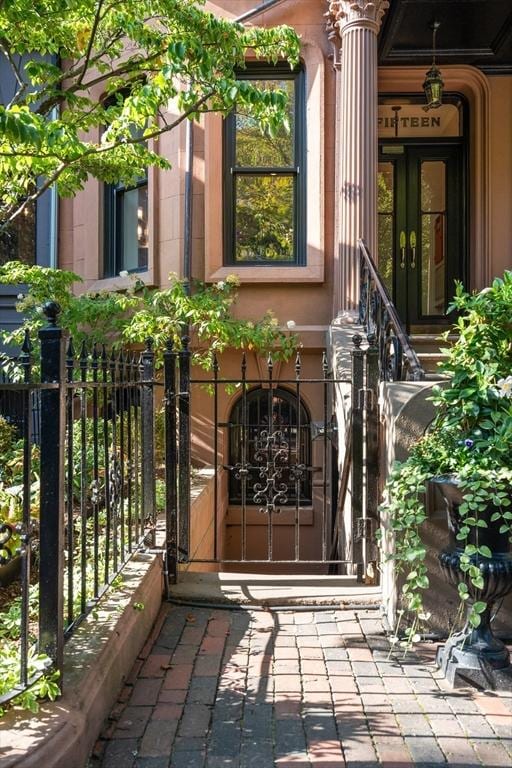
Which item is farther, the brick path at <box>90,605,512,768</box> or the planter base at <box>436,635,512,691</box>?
the planter base at <box>436,635,512,691</box>

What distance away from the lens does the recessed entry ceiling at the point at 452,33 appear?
743 cm

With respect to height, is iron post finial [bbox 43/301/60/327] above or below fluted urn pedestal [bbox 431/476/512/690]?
above

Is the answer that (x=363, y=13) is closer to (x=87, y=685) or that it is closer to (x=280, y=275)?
(x=280, y=275)

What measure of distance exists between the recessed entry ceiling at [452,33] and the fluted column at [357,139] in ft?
1.23

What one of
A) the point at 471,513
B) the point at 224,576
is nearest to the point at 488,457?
the point at 471,513

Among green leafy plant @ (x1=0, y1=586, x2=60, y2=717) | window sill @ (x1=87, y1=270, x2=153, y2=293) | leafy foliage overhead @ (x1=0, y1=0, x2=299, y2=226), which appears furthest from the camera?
window sill @ (x1=87, y1=270, x2=153, y2=293)

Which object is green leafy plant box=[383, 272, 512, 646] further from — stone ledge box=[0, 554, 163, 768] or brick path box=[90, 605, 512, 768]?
stone ledge box=[0, 554, 163, 768]

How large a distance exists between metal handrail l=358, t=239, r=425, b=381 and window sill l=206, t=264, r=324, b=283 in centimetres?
167

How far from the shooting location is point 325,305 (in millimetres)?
8242

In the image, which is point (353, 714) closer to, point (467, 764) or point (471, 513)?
point (467, 764)

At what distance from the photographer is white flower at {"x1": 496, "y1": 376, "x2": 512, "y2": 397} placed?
367cm

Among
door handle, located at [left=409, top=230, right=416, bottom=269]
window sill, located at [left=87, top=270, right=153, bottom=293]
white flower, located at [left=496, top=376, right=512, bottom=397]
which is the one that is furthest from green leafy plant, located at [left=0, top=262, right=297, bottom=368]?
white flower, located at [left=496, top=376, right=512, bottom=397]

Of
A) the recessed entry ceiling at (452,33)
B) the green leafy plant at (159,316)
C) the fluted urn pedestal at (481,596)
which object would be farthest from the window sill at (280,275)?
the fluted urn pedestal at (481,596)

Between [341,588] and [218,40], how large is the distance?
3836mm
